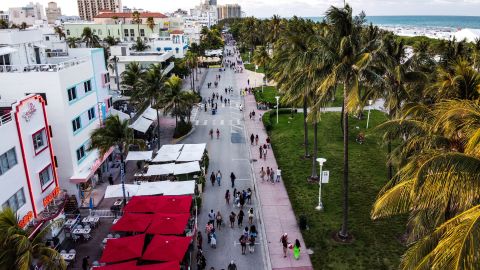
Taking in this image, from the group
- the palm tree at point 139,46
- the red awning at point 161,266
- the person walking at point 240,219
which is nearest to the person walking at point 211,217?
the person walking at point 240,219

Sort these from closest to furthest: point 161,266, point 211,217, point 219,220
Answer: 1. point 161,266
2. point 219,220
3. point 211,217

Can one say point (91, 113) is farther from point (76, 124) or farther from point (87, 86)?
point (76, 124)

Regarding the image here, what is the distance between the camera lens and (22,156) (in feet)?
68.6

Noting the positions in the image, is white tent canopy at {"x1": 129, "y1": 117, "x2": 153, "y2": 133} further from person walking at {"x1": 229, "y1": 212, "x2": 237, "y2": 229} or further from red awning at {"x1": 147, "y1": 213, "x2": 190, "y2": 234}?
red awning at {"x1": 147, "y1": 213, "x2": 190, "y2": 234}

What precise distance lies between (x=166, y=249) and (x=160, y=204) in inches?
204

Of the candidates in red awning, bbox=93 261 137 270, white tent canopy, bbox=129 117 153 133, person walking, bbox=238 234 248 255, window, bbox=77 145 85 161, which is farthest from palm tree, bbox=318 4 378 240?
white tent canopy, bbox=129 117 153 133

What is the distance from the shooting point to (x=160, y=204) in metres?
23.7

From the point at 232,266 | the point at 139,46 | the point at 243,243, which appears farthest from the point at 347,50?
the point at 139,46

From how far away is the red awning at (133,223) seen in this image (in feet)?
69.3

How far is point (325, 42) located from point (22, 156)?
1669cm

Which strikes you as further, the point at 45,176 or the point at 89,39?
the point at 89,39

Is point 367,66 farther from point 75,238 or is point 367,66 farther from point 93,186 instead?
point 93,186

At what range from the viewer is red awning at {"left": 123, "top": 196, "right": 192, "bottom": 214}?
23172mm

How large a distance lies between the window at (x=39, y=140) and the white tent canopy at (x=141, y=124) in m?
15.5
